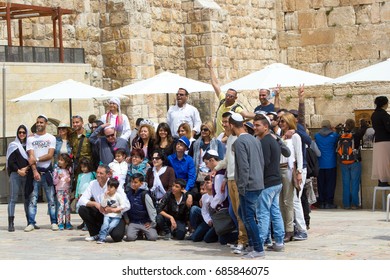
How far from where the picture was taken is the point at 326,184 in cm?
1838

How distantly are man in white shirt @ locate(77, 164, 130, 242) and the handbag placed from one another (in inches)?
47.4

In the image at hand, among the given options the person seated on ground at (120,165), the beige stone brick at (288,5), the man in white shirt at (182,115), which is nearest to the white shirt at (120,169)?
the person seated on ground at (120,165)

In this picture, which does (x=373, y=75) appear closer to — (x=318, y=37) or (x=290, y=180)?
(x=290, y=180)

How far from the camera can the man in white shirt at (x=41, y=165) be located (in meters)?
15.7

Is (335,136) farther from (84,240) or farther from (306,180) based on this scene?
(84,240)

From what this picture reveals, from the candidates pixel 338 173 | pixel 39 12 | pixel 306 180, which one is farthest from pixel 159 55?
pixel 306 180

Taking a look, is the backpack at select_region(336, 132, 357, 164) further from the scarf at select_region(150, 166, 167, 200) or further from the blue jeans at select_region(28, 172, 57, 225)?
the blue jeans at select_region(28, 172, 57, 225)

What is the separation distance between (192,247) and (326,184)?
5313 mm

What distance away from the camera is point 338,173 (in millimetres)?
18438

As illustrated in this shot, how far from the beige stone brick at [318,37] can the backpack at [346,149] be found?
39.9 feet

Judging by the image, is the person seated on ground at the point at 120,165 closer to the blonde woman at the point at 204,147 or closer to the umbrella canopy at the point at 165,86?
the blonde woman at the point at 204,147

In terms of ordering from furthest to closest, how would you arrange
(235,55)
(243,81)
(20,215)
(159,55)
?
1. (235,55)
2. (159,55)
3. (243,81)
4. (20,215)

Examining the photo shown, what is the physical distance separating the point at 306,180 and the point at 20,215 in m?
5.23

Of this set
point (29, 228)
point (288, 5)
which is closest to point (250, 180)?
point (29, 228)
